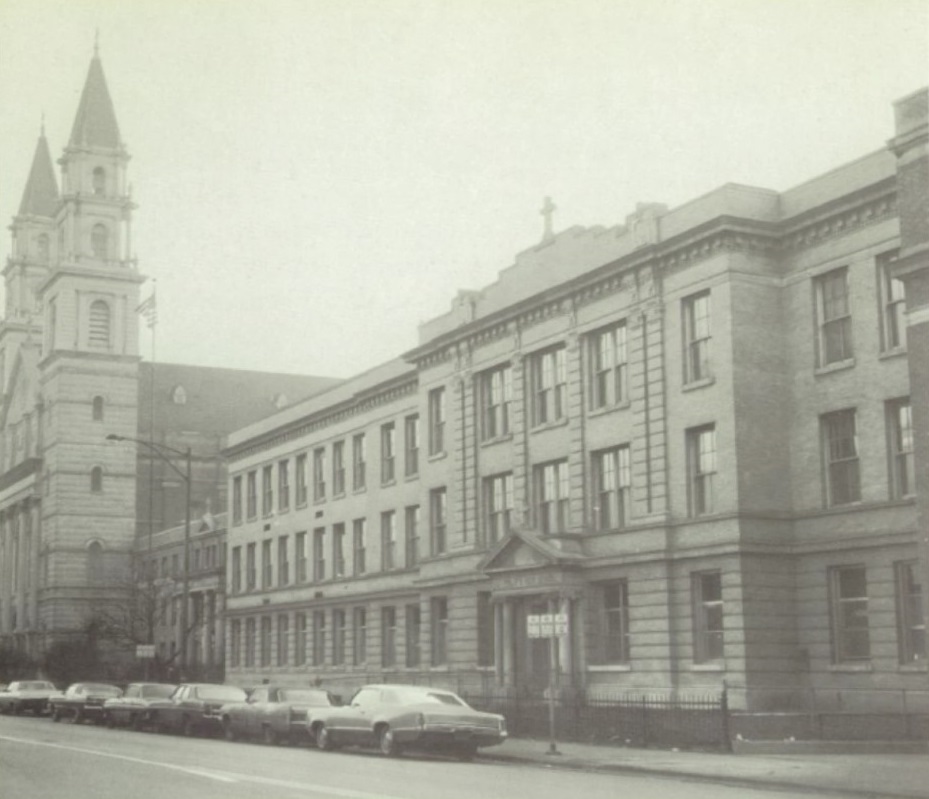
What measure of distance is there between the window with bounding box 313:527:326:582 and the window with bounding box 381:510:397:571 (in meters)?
5.49

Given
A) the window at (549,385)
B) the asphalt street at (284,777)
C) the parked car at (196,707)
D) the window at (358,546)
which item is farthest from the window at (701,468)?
the window at (358,546)

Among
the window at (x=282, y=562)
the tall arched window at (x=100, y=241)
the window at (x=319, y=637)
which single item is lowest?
the window at (x=319, y=637)

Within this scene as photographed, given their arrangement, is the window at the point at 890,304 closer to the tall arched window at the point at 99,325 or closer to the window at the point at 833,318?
the window at the point at 833,318

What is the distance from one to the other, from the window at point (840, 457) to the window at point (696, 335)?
3.45 metres

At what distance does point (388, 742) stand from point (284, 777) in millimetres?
5934

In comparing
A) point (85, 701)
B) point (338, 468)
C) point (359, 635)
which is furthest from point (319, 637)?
point (85, 701)

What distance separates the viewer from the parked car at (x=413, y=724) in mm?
25375

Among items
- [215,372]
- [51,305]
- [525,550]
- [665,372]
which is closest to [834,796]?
[665,372]

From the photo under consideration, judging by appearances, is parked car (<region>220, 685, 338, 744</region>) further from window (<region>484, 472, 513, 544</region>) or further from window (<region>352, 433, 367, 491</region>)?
window (<region>352, 433, 367, 491</region>)

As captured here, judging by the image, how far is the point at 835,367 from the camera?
33.5m

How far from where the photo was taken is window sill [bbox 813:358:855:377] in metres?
33.1

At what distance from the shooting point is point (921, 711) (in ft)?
97.2

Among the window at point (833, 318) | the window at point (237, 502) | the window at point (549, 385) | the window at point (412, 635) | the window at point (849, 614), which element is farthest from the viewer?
the window at point (237, 502)

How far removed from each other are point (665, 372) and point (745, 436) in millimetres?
3204
